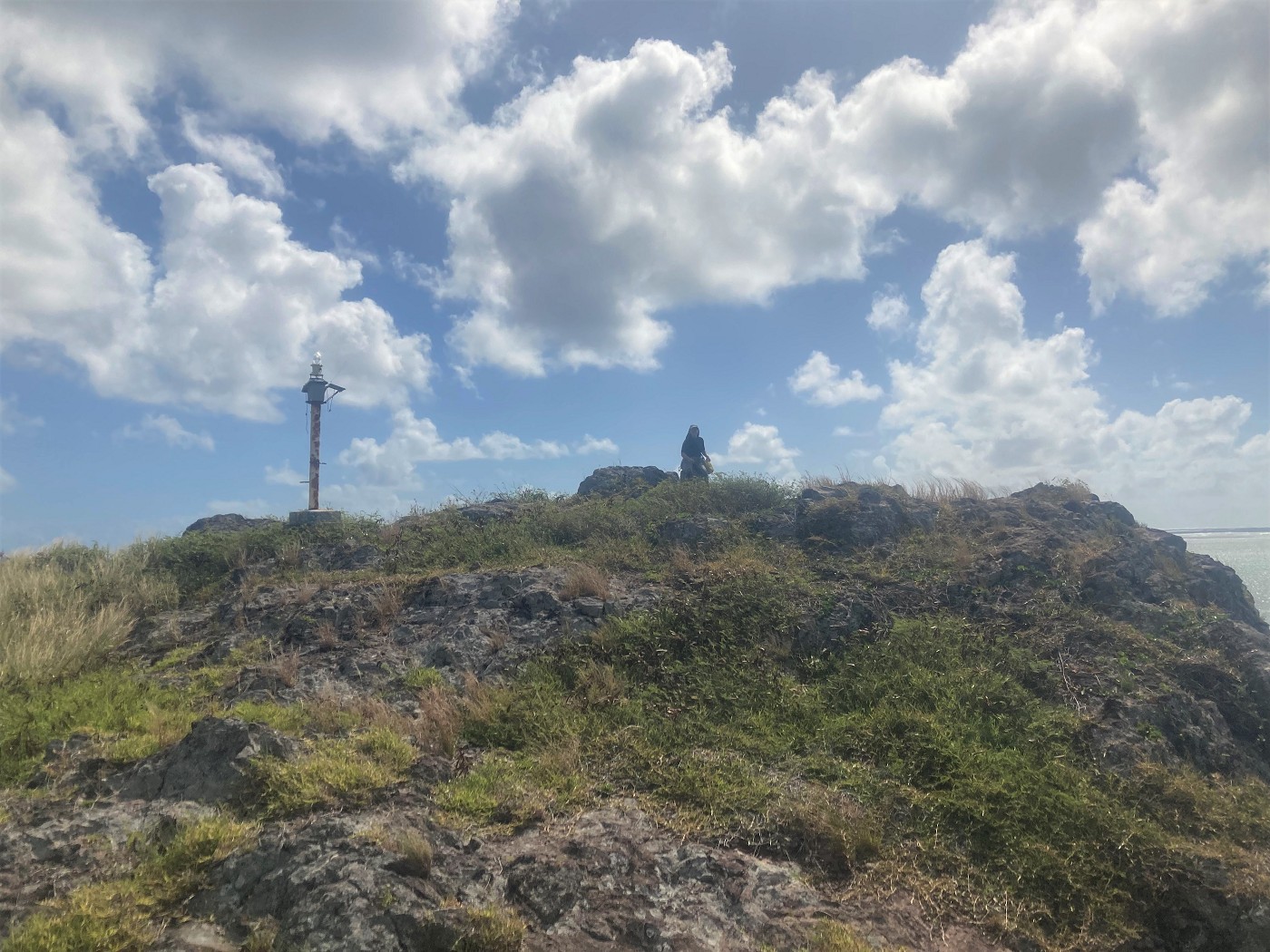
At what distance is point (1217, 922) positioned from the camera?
461 centimetres

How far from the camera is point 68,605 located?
10.9 m

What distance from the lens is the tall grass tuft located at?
8422 millimetres

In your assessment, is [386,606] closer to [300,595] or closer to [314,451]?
[300,595]

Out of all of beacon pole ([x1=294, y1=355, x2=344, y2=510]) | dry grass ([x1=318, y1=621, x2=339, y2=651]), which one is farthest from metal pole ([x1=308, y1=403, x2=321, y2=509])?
dry grass ([x1=318, y1=621, x2=339, y2=651])

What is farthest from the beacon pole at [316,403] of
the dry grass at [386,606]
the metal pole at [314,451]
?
the dry grass at [386,606]

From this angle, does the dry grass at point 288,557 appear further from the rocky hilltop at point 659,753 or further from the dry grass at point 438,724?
the dry grass at point 438,724

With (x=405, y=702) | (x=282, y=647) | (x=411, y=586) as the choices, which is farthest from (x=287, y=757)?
(x=411, y=586)

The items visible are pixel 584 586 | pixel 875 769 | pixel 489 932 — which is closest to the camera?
pixel 489 932

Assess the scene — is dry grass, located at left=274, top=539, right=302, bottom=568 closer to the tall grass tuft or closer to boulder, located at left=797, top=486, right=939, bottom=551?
the tall grass tuft

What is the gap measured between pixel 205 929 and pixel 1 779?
3.18m

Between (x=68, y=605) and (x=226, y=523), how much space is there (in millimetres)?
7289

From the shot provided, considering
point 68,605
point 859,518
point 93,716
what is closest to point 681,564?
point 859,518

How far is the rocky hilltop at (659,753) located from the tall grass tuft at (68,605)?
0.21ft

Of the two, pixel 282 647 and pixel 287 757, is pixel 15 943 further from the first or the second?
pixel 282 647
